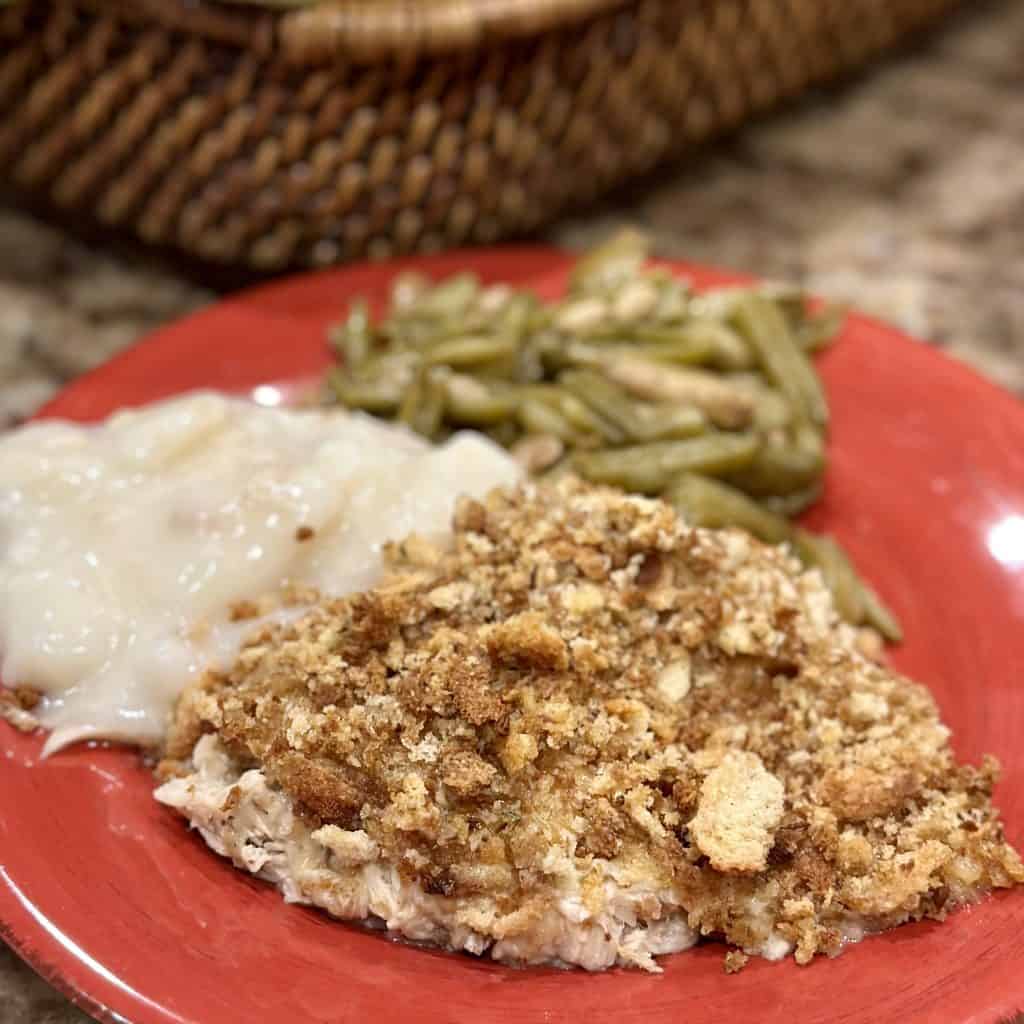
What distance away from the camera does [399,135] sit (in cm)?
265

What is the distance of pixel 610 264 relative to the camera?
259 centimetres

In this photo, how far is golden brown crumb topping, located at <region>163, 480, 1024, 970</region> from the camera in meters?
1.50

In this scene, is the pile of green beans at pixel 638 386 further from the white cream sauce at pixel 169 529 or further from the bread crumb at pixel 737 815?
the bread crumb at pixel 737 815

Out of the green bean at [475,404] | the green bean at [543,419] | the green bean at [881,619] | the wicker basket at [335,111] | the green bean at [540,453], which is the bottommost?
the green bean at [881,619]

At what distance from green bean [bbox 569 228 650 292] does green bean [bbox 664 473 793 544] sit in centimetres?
61

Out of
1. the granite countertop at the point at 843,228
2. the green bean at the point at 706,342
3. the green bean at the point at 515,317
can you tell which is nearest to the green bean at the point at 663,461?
the green bean at the point at 706,342

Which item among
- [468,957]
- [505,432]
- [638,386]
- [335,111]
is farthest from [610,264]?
[468,957]

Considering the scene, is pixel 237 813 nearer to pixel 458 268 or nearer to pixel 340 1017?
pixel 340 1017

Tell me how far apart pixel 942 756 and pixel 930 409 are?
35.3 inches

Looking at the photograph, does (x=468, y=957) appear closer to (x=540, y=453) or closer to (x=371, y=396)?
→ (x=540, y=453)

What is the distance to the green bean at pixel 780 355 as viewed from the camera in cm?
235

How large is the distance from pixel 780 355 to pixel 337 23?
107 cm

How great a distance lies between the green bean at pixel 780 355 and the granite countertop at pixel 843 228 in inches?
29.5

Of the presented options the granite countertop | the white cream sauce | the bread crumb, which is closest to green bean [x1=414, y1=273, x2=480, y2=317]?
the white cream sauce
